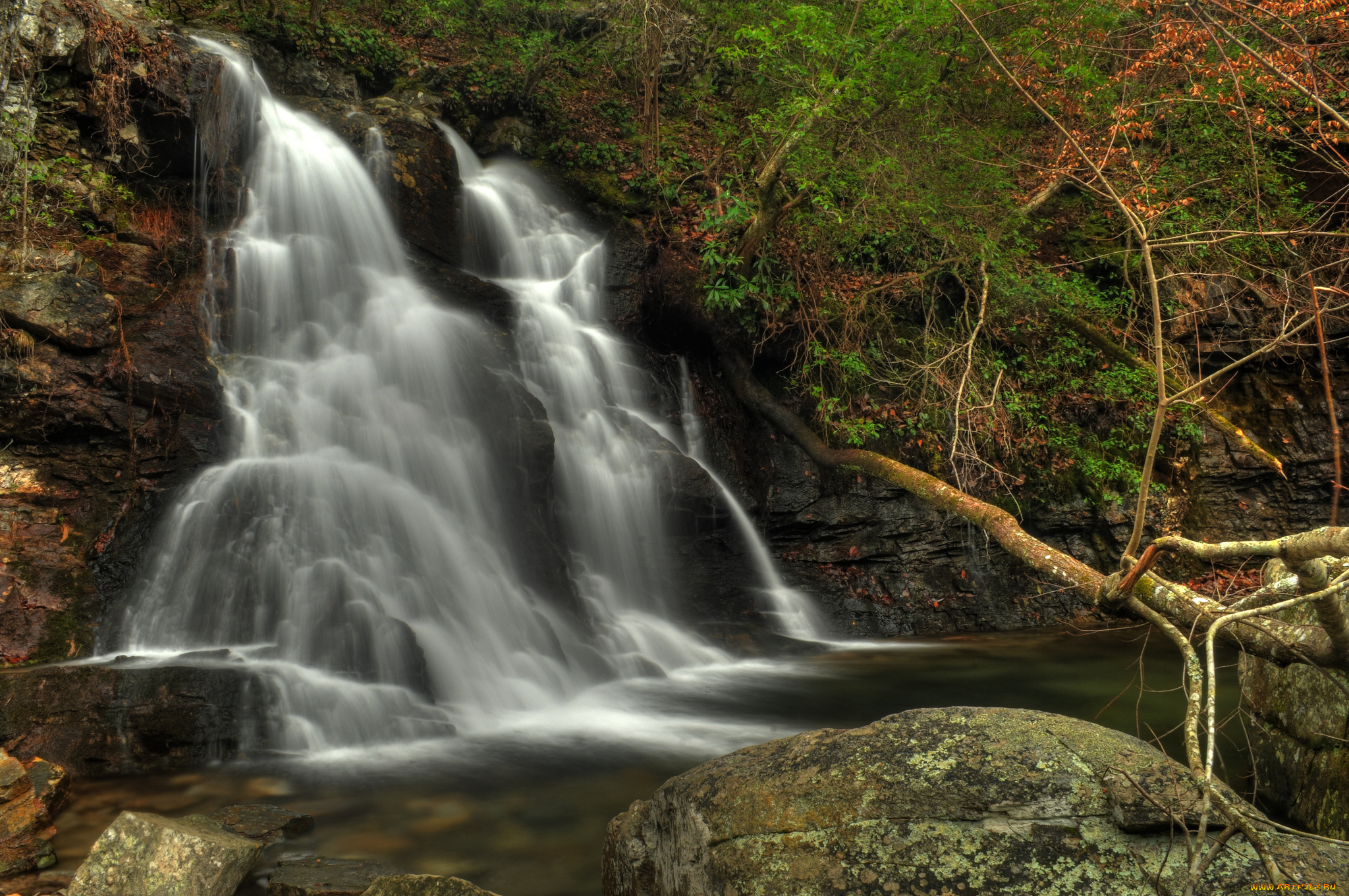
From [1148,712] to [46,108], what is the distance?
490 inches

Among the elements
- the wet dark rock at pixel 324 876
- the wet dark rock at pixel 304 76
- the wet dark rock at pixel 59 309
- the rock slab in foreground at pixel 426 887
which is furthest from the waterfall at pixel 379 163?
the rock slab in foreground at pixel 426 887

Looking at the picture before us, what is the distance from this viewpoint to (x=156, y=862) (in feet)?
9.92

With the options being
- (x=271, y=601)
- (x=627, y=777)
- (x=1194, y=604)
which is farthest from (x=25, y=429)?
(x=1194, y=604)

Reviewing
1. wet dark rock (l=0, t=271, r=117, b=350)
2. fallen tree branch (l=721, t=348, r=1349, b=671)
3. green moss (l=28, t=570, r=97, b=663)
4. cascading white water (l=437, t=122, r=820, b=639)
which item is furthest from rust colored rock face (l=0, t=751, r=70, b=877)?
cascading white water (l=437, t=122, r=820, b=639)

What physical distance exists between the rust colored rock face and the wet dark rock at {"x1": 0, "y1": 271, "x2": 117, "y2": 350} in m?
4.28

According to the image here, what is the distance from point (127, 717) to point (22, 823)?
125 cm

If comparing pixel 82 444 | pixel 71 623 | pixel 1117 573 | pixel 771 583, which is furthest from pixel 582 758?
pixel 82 444

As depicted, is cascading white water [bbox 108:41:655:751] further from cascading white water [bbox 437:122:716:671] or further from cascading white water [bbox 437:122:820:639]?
cascading white water [bbox 437:122:820:639]

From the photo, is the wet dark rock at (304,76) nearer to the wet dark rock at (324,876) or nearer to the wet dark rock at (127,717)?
the wet dark rock at (127,717)

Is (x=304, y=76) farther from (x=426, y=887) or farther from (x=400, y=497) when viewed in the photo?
(x=426, y=887)

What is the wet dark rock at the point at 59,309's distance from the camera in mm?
6496

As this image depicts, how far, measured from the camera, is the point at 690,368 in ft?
35.9

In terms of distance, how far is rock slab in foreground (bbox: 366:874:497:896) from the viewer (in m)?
2.72

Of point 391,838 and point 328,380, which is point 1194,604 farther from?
point 328,380
